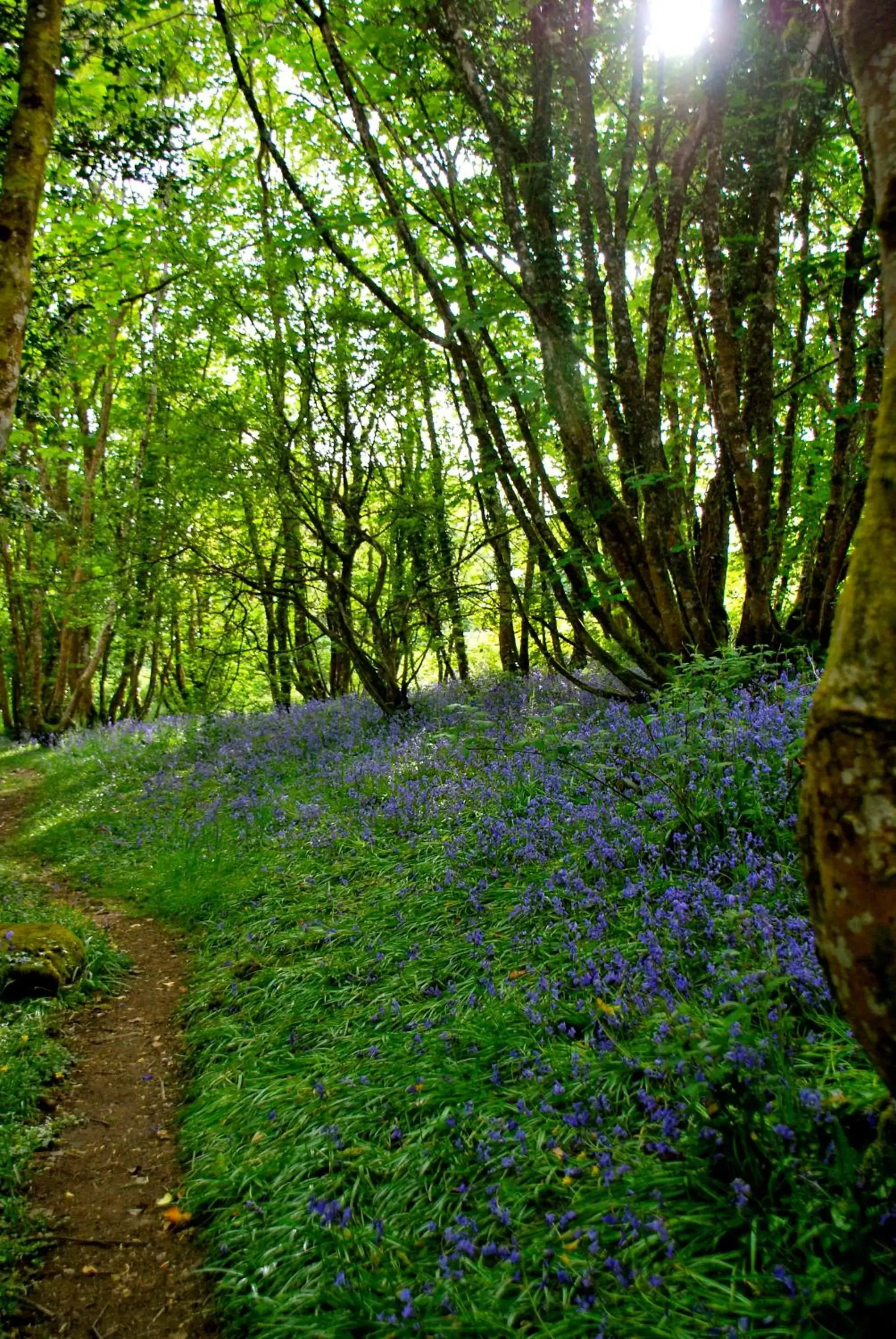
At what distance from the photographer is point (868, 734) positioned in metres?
1.43

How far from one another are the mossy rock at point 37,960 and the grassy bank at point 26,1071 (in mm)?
100

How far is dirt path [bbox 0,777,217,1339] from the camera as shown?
2.75 metres

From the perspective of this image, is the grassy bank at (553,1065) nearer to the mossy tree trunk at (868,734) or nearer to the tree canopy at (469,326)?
the mossy tree trunk at (868,734)

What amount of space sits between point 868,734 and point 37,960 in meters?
5.62

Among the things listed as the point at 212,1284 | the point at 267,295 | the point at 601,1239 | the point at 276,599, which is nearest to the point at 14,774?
the point at 276,599

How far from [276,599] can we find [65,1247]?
36.5 feet

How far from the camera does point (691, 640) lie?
7215mm

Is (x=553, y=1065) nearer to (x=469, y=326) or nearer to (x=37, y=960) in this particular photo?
(x=37, y=960)

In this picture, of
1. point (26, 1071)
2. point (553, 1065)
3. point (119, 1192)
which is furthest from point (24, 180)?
point (553, 1065)

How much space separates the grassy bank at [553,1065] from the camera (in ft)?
7.27

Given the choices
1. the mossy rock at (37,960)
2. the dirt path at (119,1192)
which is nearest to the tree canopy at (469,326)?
the mossy rock at (37,960)

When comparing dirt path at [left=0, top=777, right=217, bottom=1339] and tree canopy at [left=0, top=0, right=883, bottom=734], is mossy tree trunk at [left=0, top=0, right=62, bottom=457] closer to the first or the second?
tree canopy at [left=0, top=0, right=883, bottom=734]

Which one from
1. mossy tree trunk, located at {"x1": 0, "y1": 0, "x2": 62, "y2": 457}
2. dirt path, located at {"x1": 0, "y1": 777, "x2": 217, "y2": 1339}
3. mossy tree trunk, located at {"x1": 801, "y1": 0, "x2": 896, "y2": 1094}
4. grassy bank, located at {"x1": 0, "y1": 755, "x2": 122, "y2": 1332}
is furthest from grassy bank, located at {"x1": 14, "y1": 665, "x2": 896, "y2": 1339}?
mossy tree trunk, located at {"x1": 0, "y1": 0, "x2": 62, "y2": 457}

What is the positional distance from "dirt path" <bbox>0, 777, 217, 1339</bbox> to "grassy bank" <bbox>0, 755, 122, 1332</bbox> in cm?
8
